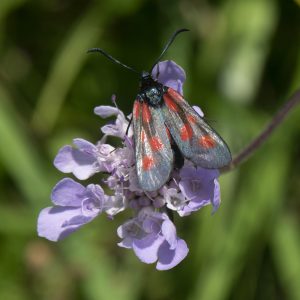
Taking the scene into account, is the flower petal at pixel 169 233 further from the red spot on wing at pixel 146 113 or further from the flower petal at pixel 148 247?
the red spot on wing at pixel 146 113

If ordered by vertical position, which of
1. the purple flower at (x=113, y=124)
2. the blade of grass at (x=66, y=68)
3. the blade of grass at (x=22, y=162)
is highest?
the purple flower at (x=113, y=124)

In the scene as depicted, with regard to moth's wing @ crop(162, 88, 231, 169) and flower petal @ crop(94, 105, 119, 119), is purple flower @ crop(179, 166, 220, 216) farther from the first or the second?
flower petal @ crop(94, 105, 119, 119)

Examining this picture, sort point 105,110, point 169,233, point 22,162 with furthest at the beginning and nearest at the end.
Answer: point 22,162, point 105,110, point 169,233

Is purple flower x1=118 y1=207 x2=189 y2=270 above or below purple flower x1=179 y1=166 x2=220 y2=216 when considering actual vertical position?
below

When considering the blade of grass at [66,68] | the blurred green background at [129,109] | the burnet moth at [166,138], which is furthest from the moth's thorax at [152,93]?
the blade of grass at [66,68]

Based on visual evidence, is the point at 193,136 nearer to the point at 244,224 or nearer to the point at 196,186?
Result: the point at 196,186

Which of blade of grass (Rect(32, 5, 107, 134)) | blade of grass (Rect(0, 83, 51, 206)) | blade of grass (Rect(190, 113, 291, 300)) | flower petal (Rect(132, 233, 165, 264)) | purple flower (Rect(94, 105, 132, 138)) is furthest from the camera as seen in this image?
blade of grass (Rect(32, 5, 107, 134))

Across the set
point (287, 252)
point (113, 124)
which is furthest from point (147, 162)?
point (287, 252)

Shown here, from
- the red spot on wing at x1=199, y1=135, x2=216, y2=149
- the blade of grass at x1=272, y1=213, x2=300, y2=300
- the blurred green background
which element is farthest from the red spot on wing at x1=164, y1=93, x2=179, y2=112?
the blade of grass at x1=272, y1=213, x2=300, y2=300
